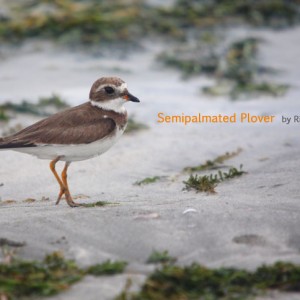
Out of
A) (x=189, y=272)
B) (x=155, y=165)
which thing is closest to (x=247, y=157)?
(x=155, y=165)

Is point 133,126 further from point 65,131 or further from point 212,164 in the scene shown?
point 65,131

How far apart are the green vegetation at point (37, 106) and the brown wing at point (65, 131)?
106 inches

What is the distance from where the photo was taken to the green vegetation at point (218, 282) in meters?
3.52

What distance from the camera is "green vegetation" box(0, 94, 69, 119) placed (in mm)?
8508

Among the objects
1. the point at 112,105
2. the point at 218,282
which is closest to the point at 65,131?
the point at 112,105

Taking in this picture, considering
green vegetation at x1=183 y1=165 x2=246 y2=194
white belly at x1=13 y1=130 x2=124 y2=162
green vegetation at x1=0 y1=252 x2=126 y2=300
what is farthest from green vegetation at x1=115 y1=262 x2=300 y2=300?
white belly at x1=13 y1=130 x2=124 y2=162

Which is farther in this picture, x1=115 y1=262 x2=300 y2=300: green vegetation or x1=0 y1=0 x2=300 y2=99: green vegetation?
x1=0 y1=0 x2=300 y2=99: green vegetation

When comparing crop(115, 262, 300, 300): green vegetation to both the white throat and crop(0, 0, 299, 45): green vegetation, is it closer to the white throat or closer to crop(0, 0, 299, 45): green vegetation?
the white throat

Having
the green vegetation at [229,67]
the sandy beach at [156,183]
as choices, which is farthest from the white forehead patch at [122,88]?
the green vegetation at [229,67]

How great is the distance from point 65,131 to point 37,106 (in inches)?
125

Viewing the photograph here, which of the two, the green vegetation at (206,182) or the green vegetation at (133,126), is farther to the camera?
the green vegetation at (133,126)

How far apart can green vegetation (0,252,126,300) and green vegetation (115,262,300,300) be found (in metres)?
0.30

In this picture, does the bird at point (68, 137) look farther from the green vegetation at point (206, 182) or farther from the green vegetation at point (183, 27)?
the green vegetation at point (183, 27)

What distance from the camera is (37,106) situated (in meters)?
8.70
